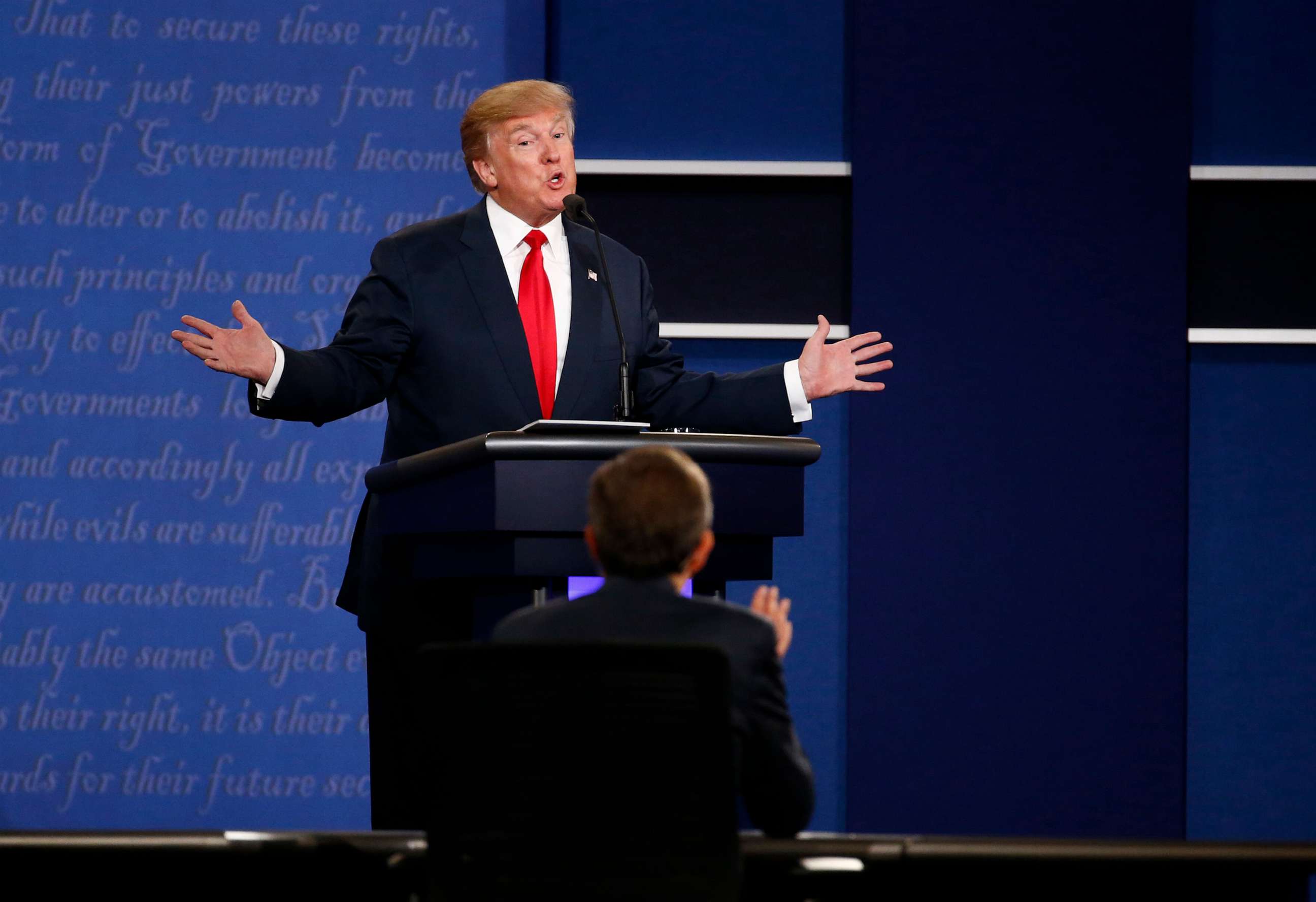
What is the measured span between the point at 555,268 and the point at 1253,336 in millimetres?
2286

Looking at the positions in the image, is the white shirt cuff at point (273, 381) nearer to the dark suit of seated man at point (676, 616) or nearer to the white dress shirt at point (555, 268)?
the white dress shirt at point (555, 268)

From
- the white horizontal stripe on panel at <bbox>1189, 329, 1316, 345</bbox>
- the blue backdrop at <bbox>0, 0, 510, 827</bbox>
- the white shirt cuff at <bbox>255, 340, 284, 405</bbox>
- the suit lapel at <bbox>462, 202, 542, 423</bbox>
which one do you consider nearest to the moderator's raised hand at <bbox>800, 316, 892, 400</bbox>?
the suit lapel at <bbox>462, 202, 542, 423</bbox>

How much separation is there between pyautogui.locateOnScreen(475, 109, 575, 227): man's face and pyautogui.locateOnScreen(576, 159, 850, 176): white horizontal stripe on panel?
4.10ft

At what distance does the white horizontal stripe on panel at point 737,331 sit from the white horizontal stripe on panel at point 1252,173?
1.09 metres

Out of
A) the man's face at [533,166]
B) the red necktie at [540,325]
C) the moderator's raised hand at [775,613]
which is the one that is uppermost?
the man's face at [533,166]

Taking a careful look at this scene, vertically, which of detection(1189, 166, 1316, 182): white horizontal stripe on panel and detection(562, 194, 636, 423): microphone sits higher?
detection(1189, 166, 1316, 182): white horizontal stripe on panel

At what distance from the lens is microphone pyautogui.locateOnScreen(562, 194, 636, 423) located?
233cm

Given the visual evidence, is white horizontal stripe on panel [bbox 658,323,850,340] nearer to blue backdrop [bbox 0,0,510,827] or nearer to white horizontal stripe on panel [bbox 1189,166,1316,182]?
blue backdrop [bbox 0,0,510,827]

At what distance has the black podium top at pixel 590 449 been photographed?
196 centimetres

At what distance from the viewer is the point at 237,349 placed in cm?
242

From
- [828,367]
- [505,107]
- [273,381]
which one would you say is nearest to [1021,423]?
[828,367]

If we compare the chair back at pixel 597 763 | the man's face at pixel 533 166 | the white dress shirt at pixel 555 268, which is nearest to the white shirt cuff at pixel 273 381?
the white dress shirt at pixel 555 268

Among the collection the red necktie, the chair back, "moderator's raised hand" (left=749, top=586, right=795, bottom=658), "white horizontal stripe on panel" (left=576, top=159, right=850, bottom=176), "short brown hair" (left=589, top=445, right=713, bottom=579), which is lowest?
the chair back

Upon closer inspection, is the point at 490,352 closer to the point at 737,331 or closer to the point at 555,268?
the point at 555,268
